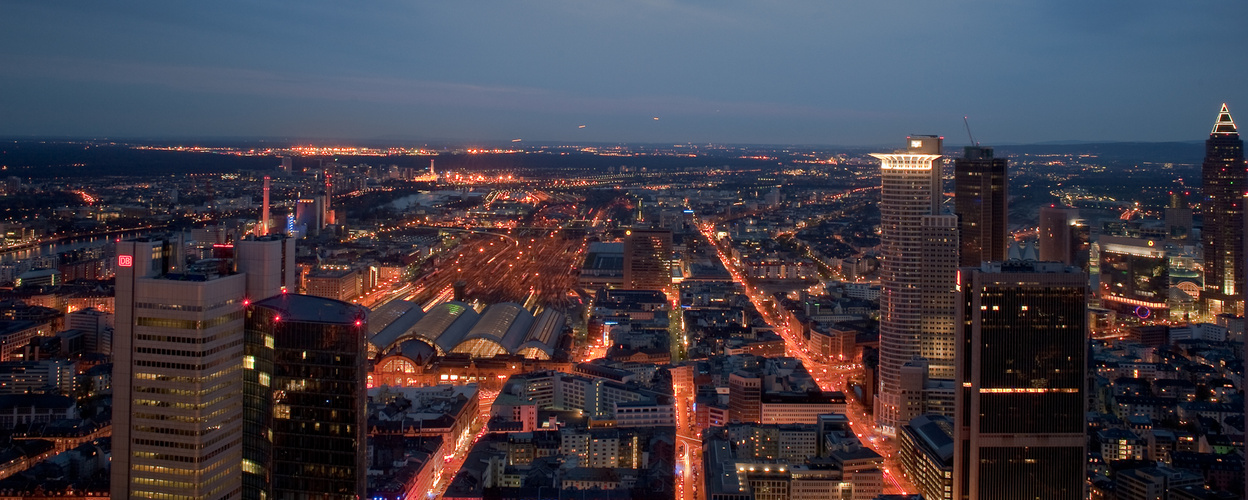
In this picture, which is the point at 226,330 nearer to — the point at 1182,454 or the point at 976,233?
the point at 1182,454

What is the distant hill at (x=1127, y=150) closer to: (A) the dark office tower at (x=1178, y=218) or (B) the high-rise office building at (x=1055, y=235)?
(A) the dark office tower at (x=1178, y=218)

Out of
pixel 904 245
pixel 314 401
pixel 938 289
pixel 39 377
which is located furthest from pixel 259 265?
pixel 938 289

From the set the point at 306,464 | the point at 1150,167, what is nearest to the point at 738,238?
the point at 1150,167

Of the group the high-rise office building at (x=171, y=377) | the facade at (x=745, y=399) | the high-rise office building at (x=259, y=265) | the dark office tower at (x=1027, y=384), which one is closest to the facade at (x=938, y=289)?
the facade at (x=745, y=399)

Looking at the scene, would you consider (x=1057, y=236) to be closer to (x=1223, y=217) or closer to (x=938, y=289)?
(x=1223, y=217)

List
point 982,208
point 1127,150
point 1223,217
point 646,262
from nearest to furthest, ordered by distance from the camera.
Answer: point 982,208, point 1223,217, point 646,262, point 1127,150

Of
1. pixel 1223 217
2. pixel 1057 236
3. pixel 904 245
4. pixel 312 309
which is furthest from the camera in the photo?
pixel 1057 236
